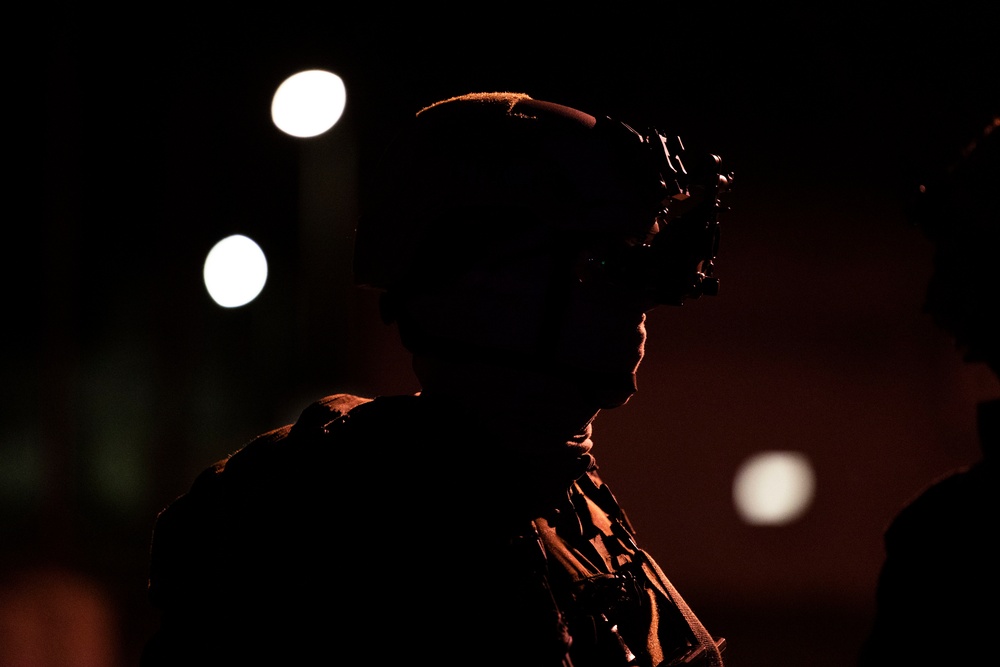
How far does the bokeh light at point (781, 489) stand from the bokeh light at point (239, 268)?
19.6ft

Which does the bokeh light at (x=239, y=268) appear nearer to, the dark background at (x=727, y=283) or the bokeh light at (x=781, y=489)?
the dark background at (x=727, y=283)

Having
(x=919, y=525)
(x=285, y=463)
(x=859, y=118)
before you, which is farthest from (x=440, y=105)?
(x=859, y=118)

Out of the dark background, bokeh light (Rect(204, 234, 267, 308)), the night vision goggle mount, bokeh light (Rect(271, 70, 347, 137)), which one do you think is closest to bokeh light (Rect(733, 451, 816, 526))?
the dark background

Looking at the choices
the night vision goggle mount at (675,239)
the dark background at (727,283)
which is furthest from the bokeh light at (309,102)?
the night vision goggle mount at (675,239)

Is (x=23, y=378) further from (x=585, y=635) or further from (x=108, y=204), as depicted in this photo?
(x=585, y=635)

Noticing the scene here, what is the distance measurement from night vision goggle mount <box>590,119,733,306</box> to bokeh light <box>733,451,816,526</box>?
25.9 feet

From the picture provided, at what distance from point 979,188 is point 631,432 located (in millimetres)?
8524

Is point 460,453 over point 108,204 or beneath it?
beneath

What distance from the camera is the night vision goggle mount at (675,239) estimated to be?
2326 mm

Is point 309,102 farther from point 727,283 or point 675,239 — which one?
point 727,283

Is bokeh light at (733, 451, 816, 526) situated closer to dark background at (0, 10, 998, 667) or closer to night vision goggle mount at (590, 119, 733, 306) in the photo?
dark background at (0, 10, 998, 667)

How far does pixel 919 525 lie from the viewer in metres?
1.59

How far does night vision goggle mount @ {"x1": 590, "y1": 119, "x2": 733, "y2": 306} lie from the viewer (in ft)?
7.63

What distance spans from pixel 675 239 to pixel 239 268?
271 inches
